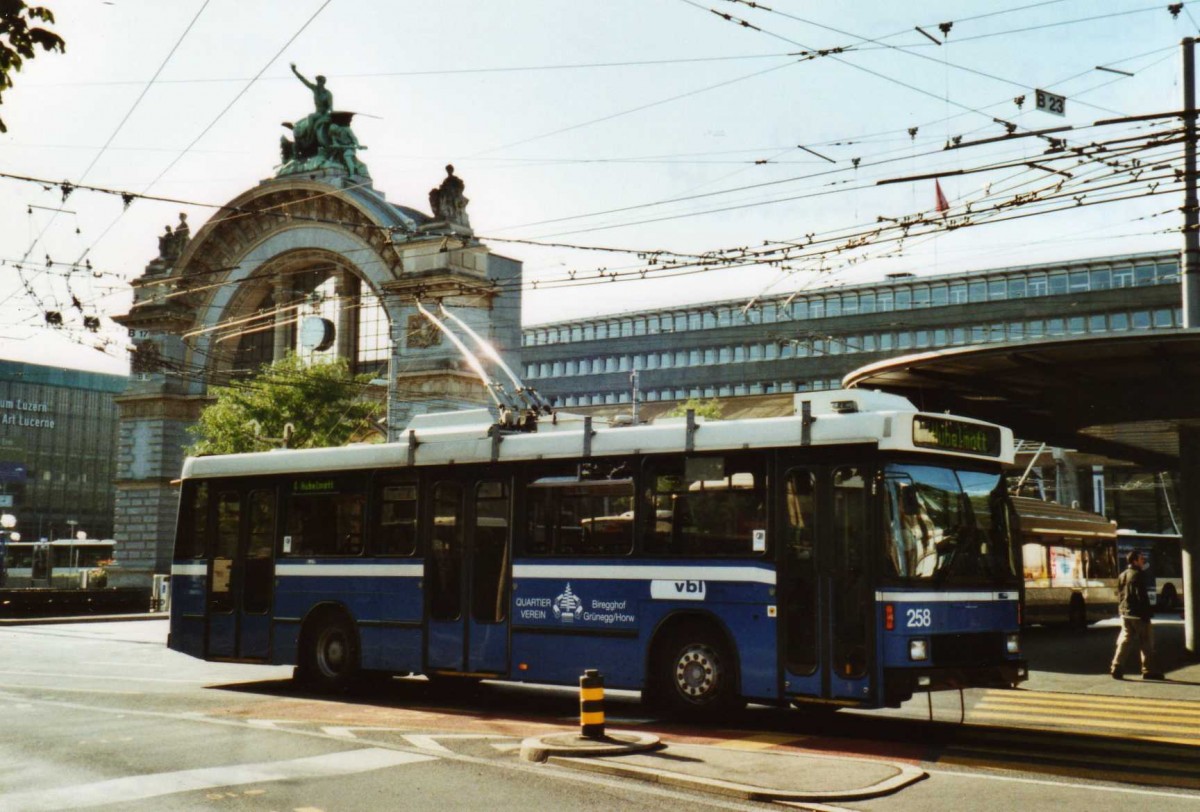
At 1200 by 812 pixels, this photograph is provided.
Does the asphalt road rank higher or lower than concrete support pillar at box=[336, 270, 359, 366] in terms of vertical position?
lower

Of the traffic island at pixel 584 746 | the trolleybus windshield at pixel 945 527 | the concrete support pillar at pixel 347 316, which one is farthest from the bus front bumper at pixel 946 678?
the concrete support pillar at pixel 347 316

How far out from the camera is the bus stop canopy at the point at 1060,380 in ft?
56.6

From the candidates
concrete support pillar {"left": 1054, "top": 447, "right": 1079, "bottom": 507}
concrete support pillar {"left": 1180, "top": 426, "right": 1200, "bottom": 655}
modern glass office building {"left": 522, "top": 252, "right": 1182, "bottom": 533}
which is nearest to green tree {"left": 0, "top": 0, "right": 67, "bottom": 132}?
concrete support pillar {"left": 1180, "top": 426, "right": 1200, "bottom": 655}

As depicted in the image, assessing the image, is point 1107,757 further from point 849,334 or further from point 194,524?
point 849,334

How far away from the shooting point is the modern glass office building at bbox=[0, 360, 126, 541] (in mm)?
110875

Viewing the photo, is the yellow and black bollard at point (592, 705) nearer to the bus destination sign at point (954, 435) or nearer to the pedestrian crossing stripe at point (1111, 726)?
the bus destination sign at point (954, 435)

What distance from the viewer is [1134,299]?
7200cm

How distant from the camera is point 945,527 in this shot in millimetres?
12312

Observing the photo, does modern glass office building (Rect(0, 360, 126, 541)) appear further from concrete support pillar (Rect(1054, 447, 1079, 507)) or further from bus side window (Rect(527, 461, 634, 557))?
bus side window (Rect(527, 461, 634, 557))

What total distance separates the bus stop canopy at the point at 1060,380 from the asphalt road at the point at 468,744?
4525 millimetres

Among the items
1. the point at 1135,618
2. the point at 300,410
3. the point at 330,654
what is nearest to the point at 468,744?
the point at 330,654

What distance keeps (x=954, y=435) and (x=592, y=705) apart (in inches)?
179

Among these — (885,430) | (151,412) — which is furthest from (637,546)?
(151,412)

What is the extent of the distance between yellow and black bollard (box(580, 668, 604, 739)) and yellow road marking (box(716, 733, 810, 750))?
1.11m
